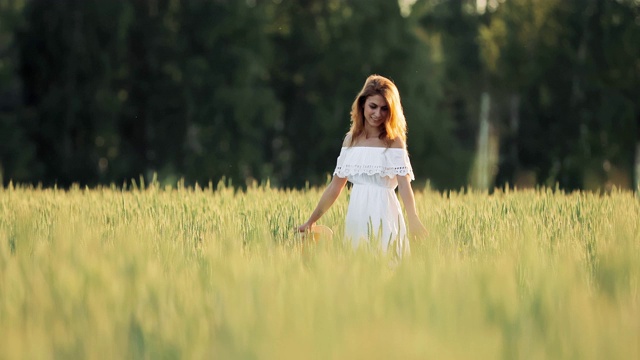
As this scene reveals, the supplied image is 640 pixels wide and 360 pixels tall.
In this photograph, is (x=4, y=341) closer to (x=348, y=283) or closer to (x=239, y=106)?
(x=348, y=283)

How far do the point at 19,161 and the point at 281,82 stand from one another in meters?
7.37

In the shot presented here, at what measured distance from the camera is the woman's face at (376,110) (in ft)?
17.1

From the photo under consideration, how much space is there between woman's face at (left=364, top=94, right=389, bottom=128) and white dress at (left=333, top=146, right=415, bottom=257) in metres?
0.16

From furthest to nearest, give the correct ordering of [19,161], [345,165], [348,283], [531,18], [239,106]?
1. [531,18]
2. [239,106]
3. [19,161]
4. [345,165]
5. [348,283]

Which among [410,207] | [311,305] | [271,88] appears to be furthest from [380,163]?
[271,88]

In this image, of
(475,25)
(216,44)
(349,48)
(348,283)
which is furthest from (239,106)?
(348,283)

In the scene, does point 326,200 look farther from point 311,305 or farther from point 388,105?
point 311,305

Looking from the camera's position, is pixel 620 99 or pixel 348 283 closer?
pixel 348 283

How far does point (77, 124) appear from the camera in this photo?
74.2 ft

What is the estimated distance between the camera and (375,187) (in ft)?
17.5

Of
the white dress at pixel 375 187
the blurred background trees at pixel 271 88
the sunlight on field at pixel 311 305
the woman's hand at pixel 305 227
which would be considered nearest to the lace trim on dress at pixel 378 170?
the white dress at pixel 375 187

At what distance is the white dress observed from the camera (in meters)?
5.25

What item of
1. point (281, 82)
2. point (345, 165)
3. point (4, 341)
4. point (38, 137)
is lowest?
point (4, 341)

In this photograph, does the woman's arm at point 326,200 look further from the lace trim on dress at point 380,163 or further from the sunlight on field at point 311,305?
the sunlight on field at point 311,305
